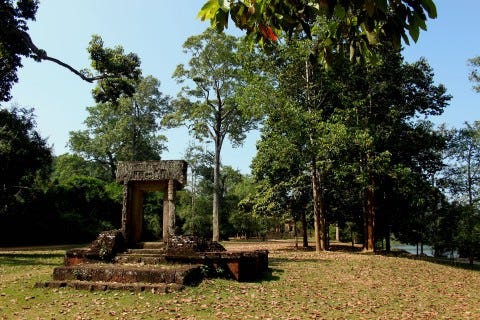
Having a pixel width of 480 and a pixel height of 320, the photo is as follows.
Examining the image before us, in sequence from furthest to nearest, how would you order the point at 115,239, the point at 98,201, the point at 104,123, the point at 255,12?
1. the point at 104,123
2. the point at 98,201
3. the point at 115,239
4. the point at 255,12

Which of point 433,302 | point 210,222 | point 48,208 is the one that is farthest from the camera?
point 210,222

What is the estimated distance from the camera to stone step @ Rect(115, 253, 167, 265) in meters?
12.0

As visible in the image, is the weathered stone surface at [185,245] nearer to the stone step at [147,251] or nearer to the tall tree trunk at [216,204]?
the stone step at [147,251]

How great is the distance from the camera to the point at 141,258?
12195mm

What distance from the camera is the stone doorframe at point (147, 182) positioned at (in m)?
14.2

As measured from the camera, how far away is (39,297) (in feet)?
29.3

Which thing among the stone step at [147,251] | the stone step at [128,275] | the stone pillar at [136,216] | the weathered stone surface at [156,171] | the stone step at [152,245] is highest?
the weathered stone surface at [156,171]

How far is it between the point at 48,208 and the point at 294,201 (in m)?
18.2

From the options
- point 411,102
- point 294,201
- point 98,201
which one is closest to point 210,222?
point 98,201

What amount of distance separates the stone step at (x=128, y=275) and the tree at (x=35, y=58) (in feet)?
39.0

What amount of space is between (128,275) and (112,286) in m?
0.59

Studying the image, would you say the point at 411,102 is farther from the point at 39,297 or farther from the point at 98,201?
the point at 98,201

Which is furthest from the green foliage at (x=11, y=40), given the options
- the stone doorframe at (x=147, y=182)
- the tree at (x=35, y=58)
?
the stone doorframe at (x=147, y=182)

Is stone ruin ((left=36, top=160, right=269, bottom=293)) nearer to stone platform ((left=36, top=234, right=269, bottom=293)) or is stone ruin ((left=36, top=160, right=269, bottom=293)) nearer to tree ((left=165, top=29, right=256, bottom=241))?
stone platform ((left=36, top=234, right=269, bottom=293))
